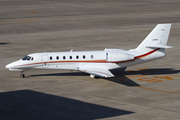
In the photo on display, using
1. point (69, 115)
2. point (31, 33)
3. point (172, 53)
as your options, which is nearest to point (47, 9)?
point (31, 33)

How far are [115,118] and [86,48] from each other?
1149 inches

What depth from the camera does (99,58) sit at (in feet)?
110

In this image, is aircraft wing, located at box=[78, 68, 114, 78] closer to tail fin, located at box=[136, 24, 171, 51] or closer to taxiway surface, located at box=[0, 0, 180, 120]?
taxiway surface, located at box=[0, 0, 180, 120]

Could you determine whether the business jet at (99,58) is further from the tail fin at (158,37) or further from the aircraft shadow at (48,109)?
the aircraft shadow at (48,109)

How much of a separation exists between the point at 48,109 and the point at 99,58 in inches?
409

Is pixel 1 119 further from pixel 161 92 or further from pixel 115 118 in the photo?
pixel 161 92

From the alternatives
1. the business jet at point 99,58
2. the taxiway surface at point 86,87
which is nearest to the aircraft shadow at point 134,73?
the taxiway surface at point 86,87

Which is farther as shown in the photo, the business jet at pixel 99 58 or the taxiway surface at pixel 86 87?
the business jet at pixel 99 58

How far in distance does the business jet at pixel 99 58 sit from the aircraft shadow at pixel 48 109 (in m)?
6.09

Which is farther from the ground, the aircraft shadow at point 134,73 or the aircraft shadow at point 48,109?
the aircraft shadow at point 134,73

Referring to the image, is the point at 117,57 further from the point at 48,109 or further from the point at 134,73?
the point at 48,109

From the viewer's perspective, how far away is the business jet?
33.6 metres

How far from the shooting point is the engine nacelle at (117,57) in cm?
3338

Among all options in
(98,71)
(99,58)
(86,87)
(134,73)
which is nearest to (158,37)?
(134,73)
